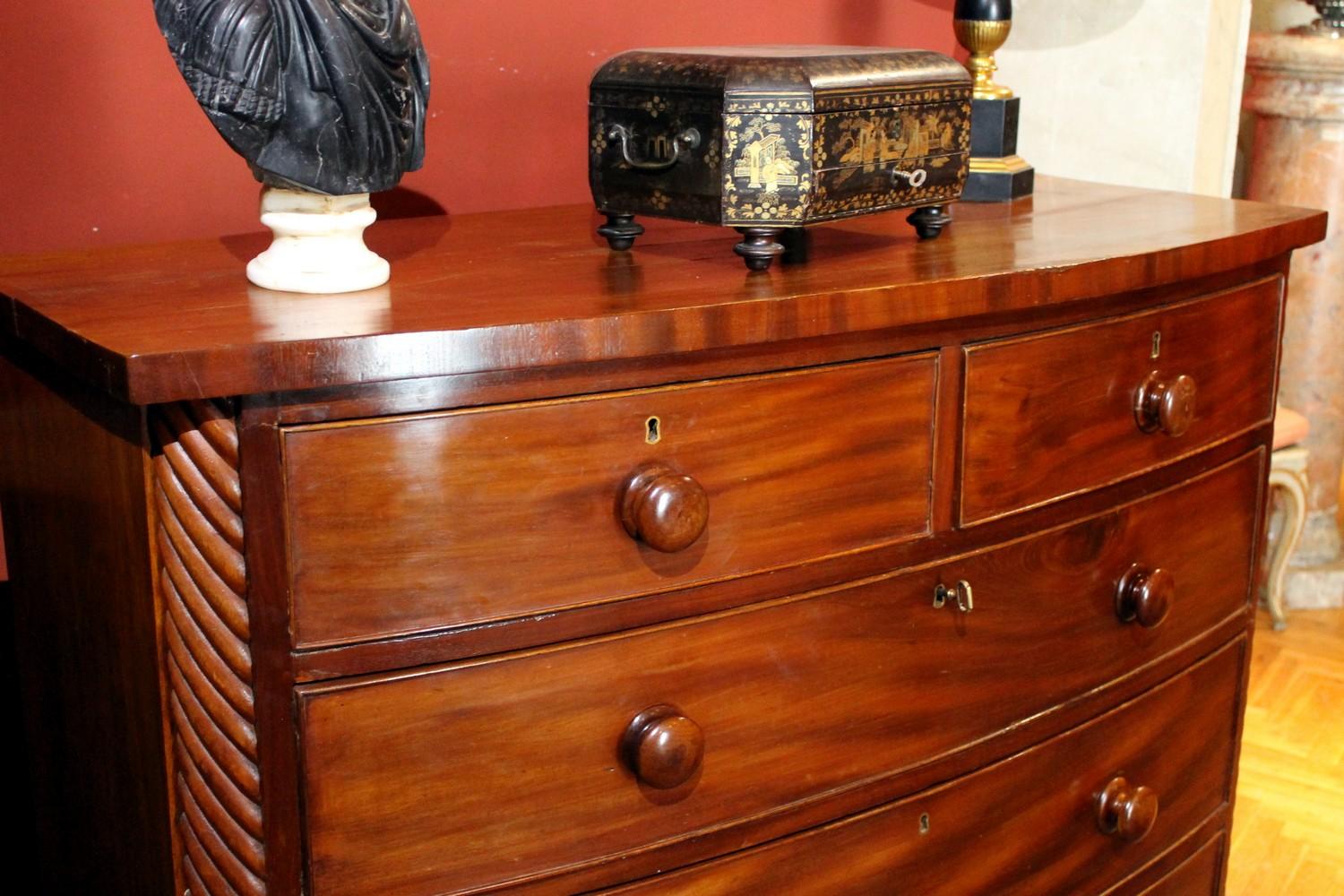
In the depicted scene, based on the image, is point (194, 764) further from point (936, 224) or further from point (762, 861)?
point (936, 224)

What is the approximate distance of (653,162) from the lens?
Result: 1377 millimetres

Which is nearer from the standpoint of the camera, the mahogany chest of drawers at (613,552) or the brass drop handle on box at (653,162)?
the mahogany chest of drawers at (613,552)

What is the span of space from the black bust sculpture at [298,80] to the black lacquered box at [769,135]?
26cm

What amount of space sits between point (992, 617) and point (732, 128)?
0.55m

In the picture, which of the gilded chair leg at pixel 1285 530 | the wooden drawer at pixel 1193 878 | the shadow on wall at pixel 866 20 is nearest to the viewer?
the wooden drawer at pixel 1193 878

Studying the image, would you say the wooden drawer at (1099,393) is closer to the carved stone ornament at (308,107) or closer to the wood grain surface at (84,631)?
the carved stone ornament at (308,107)

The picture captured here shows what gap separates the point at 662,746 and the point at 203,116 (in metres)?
0.89

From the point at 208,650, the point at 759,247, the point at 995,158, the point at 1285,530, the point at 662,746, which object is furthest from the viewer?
the point at 1285,530

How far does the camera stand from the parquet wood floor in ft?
7.72

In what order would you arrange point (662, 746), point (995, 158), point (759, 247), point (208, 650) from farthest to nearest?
point (995, 158) < point (759, 247) < point (662, 746) < point (208, 650)

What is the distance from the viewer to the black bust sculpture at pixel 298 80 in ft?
3.74

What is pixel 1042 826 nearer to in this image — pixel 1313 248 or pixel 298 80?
pixel 298 80

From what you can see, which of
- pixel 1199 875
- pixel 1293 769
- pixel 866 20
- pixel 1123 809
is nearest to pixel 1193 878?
pixel 1199 875

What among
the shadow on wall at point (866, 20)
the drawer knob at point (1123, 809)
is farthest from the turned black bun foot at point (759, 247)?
the shadow on wall at point (866, 20)
